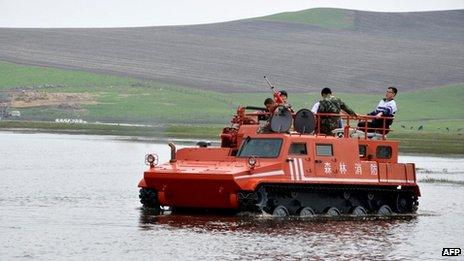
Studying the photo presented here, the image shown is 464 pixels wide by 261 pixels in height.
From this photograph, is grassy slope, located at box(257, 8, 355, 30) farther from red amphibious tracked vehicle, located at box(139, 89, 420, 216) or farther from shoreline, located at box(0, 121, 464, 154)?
red amphibious tracked vehicle, located at box(139, 89, 420, 216)

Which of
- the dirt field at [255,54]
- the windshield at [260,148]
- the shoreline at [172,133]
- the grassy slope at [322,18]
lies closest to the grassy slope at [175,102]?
the shoreline at [172,133]

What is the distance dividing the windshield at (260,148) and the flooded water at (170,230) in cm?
173

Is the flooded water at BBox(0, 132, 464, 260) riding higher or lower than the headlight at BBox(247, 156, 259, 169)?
lower

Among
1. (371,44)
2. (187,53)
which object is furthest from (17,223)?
(371,44)

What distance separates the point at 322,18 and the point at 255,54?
3735 centimetres

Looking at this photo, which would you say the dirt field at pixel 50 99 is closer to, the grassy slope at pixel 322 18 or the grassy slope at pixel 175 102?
the grassy slope at pixel 175 102

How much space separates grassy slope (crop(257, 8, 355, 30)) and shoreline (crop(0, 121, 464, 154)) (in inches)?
2723

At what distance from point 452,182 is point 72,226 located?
79.7 ft

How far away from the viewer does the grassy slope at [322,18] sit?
555 ft

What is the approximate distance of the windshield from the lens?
34.0 metres

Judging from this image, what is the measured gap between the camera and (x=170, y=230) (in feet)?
98.9

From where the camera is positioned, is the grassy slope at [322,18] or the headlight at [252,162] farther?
the grassy slope at [322,18]

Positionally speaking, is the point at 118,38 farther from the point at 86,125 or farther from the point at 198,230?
the point at 198,230

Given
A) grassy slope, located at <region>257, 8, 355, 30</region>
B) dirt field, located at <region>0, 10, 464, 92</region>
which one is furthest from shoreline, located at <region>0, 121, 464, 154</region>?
grassy slope, located at <region>257, 8, 355, 30</region>
